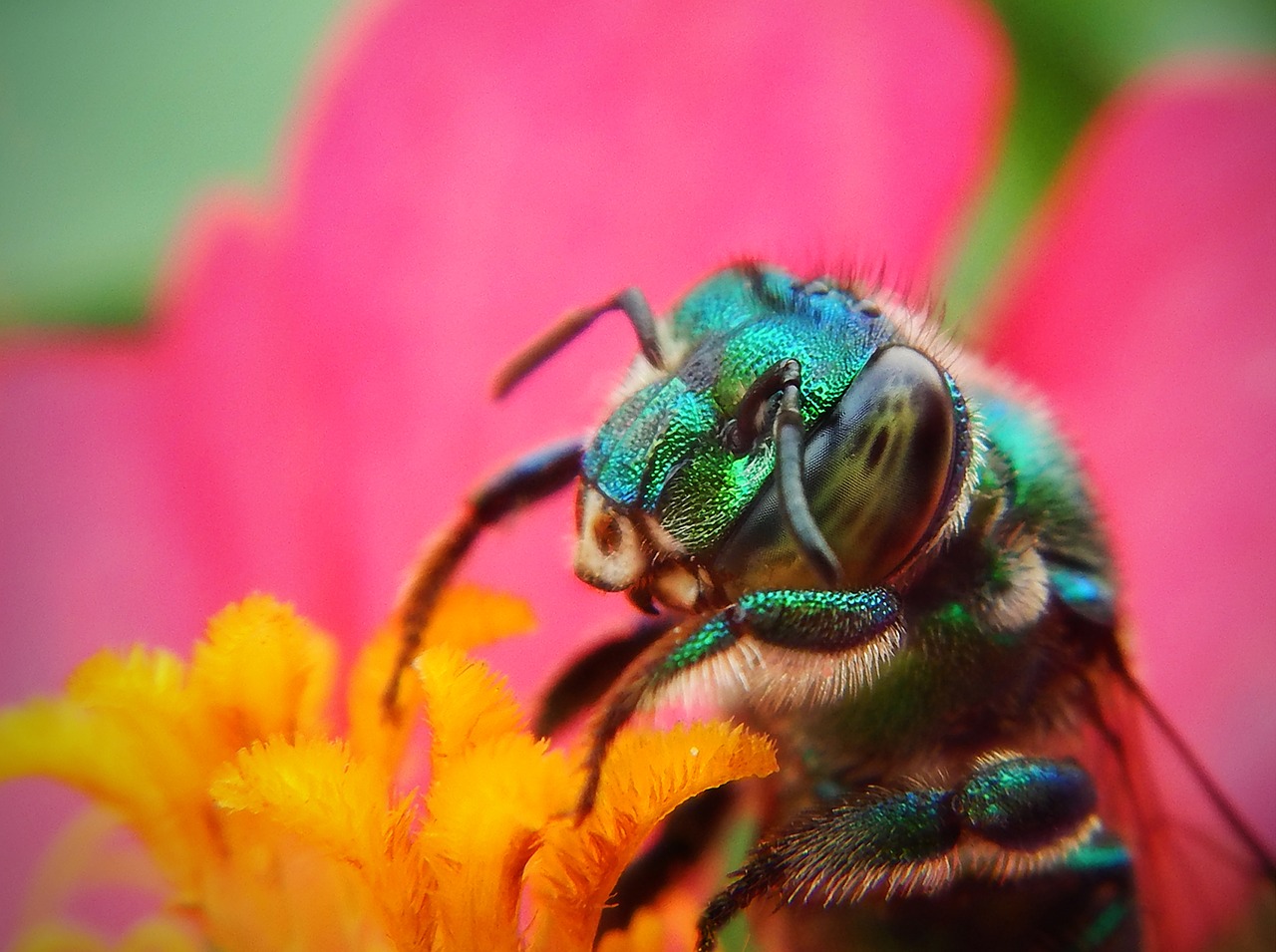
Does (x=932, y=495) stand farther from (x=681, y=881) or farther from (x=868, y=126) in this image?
(x=868, y=126)

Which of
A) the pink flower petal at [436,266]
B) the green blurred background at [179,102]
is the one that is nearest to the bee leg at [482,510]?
the pink flower petal at [436,266]

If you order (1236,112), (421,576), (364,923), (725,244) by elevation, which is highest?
(1236,112)

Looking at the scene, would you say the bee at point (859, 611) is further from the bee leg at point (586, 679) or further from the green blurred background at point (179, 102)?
the green blurred background at point (179, 102)

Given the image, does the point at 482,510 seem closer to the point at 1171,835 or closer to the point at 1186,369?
the point at 1171,835

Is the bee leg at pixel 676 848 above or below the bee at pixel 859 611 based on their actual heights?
below

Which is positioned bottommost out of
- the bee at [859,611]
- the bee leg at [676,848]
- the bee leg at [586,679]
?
the bee leg at [676,848]

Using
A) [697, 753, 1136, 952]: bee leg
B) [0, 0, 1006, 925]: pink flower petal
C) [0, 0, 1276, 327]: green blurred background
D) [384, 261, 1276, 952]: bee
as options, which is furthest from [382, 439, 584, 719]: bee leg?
[0, 0, 1276, 327]: green blurred background

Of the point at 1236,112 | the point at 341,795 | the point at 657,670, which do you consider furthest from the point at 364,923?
the point at 1236,112

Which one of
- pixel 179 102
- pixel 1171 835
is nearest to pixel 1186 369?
pixel 1171 835
